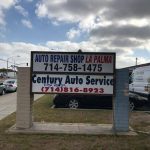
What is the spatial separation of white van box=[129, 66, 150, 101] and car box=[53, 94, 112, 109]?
263cm

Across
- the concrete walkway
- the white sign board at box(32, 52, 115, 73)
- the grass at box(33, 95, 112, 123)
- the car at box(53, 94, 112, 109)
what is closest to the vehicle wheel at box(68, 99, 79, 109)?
the car at box(53, 94, 112, 109)

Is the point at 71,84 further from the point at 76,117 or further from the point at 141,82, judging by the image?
the point at 141,82

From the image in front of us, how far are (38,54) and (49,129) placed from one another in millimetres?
2475

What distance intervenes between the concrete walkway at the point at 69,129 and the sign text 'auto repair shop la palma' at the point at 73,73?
1.19 metres

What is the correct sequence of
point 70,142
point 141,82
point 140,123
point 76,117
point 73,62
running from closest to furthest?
point 70,142 → point 73,62 → point 140,123 → point 76,117 → point 141,82

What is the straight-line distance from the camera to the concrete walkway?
11.7 m

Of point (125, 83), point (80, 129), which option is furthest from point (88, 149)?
point (125, 83)

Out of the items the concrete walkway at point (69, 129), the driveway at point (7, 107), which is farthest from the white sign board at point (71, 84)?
the driveway at point (7, 107)

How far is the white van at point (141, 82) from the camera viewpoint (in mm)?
22273

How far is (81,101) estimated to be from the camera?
64.3 feet

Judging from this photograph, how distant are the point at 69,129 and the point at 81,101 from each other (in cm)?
736

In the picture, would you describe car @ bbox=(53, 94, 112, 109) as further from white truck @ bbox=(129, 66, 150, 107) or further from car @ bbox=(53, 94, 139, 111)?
white truck @ bbox=(129, 66, 150, 107)

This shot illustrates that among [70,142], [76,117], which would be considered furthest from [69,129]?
[76,117]

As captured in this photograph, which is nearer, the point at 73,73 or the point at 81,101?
the point at 73,73
